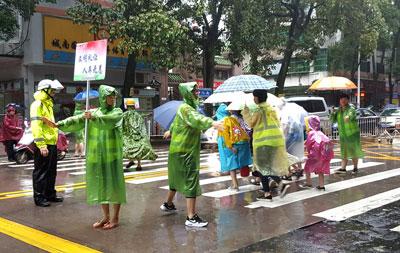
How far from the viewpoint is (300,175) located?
398 inches

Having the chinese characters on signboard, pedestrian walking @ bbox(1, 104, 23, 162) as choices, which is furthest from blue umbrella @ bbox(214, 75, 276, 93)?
pedestrian walking @ bbox(1, 104, 23, 162)

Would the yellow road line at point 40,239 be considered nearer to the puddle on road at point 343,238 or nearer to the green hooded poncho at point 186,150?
the green hooded poncho at point 186,150

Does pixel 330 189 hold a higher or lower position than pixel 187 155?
lower

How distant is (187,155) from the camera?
6.30 metres

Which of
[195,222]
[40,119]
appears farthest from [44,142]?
[195,222]

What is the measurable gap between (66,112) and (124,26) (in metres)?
4.63

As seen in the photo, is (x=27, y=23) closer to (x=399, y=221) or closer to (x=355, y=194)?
(x=355, y=194)

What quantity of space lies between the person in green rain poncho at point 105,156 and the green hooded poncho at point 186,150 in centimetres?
69

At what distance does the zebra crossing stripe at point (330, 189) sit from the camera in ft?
25.1

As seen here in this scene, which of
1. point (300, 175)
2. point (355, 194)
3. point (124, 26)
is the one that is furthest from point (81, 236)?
point (124, 26)

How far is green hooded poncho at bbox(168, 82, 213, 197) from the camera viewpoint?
624cm

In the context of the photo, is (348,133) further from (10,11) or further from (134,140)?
(10,11)

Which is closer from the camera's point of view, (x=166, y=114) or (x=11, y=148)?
(x=166, y=114)

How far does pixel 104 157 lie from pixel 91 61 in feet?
12.0
